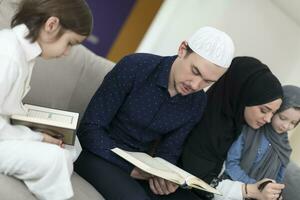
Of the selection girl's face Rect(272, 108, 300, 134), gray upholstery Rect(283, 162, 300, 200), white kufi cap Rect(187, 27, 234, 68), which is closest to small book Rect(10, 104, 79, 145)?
white kufi cap Rect(187, 27, 234, 68)

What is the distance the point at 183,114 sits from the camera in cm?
180

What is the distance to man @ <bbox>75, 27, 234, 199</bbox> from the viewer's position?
1.61 meters

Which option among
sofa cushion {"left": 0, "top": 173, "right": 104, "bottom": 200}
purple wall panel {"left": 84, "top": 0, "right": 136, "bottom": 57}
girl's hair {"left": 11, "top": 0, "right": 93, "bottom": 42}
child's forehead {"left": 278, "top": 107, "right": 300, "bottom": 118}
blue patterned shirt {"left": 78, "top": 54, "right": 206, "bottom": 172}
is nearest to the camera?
sofa cushion {"left": 0, "top": 173, "right": 104, "bottom": 200}

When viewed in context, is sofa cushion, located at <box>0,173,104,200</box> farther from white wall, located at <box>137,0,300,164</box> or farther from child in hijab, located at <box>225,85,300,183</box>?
white wall, located at <box>137,0,300,164</box>

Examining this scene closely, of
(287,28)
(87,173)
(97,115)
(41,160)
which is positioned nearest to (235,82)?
(97,115)

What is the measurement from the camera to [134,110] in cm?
173

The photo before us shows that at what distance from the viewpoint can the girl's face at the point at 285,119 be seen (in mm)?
1926

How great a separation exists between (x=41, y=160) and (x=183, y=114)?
0.73 meters

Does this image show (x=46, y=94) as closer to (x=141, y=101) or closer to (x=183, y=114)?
(x=141, y=101)

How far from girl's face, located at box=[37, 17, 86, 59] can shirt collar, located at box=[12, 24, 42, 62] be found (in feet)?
0.09

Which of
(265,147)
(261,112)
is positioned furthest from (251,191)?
(261,112)

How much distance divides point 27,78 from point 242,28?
2.07 meters

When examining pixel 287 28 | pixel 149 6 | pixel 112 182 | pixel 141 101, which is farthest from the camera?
pixel 149 6

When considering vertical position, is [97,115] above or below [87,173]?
above
